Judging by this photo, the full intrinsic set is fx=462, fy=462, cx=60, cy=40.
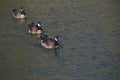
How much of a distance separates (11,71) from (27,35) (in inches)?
236

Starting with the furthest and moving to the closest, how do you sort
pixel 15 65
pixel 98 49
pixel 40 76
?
pixel 98 49
pixel 15 65
pixel 40 76

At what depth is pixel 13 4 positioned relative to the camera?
1469 inches

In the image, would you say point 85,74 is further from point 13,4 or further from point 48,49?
point 13,4

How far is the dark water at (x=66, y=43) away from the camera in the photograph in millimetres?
23453

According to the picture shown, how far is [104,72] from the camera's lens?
23188 mm

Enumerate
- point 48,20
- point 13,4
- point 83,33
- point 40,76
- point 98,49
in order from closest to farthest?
point 40,76, point 98,49, point 83,33, point 48,20, point 13,4

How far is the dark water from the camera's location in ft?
76.9

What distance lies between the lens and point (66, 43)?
1078 inches

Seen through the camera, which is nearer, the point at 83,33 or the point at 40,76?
the point at 40,76

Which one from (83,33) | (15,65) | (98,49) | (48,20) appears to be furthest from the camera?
(48,20)

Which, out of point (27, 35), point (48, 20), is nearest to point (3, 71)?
point (27, 35)

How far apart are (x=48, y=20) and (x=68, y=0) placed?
6.63 meters

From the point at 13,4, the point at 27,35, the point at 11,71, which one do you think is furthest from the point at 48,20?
the point at 11,71

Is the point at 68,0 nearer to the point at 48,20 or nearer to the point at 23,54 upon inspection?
the point at 48,20
